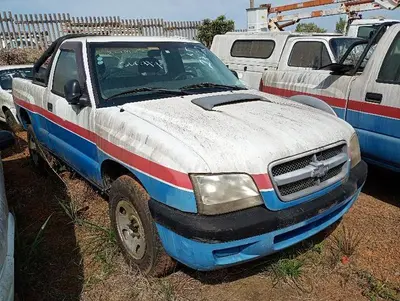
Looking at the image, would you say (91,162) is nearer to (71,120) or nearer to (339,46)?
(71,120)

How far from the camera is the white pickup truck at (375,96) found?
3.67m

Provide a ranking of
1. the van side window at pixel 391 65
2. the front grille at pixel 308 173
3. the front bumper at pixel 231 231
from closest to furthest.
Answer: the front bumper at pixel 231 231, the front grille at pixel 308 173, the van side window at pixel 391 65

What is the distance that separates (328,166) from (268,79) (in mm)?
3333

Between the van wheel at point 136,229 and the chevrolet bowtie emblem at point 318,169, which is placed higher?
the chevrolet bowtie emblem at point 318,169

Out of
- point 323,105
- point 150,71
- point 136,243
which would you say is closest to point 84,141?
point 150,71

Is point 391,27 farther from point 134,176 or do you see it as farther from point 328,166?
point 134,176

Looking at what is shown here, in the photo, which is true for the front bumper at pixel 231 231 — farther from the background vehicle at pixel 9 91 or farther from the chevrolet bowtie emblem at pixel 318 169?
the background vehicle at pixel 9 91

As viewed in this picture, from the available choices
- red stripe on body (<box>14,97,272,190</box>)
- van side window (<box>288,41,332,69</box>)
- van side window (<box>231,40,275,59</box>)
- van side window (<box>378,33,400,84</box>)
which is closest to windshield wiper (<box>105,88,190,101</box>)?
red stripe on body (<box>14,97,272,190</box>)

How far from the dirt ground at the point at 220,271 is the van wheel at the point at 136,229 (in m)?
0.12

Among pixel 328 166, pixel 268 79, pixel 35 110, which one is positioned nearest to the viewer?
pixel 328 166

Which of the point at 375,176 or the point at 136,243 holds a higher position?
the point at 136,243

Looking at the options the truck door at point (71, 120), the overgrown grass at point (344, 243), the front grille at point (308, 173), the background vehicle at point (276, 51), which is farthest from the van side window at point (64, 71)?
the background vehicle at point (276, 51)

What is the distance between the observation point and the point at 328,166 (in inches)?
98.3

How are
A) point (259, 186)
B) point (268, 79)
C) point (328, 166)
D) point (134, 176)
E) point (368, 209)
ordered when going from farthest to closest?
point (268, 79) → point (368, 209) → point (134, 176) → point (328, 166) → point (259, 186)
